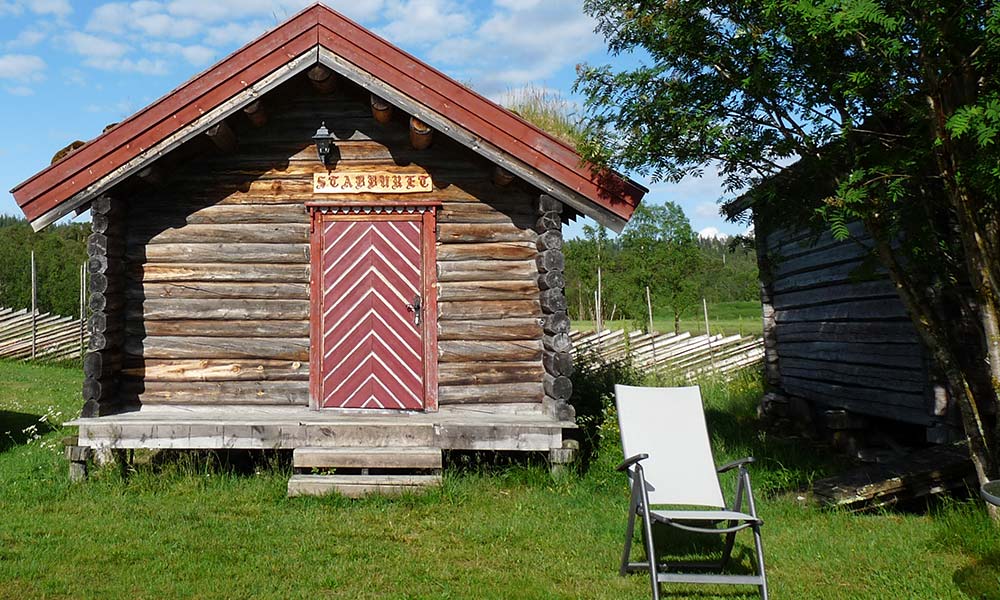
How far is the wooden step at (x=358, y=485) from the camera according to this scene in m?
6.52

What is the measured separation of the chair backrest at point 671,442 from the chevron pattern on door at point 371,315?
302 cm

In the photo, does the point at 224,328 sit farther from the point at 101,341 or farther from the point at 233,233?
the point at 101,341

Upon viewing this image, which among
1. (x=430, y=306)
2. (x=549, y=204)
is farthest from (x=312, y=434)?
(x=549, y=204)

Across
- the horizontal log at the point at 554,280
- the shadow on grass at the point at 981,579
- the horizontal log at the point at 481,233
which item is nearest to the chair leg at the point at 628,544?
the shadow on grass at the point at 981,579

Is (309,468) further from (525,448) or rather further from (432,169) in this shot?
(432,169)

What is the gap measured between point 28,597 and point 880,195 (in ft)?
20.6

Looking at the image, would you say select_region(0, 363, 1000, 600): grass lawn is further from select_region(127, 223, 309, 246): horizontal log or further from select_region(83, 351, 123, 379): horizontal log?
select_region(127, 223, 309, 246): horizontal log

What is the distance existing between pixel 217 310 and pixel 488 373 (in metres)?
2.93

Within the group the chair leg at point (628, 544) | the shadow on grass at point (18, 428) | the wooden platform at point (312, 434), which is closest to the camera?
the chair leg at point (628, 544)

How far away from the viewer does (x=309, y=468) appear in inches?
279

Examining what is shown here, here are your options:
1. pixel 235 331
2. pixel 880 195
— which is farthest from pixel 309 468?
pixel 880 195

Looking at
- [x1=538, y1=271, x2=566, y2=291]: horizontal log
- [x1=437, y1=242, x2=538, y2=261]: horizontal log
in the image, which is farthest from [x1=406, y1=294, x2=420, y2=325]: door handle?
[x1=538, y1=271, x2=566, y2=291]: horizontal log

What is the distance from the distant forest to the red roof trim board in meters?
27.0

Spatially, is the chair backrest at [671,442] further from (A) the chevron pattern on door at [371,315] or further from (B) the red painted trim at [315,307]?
(B) the red painted trim at [315,307]
